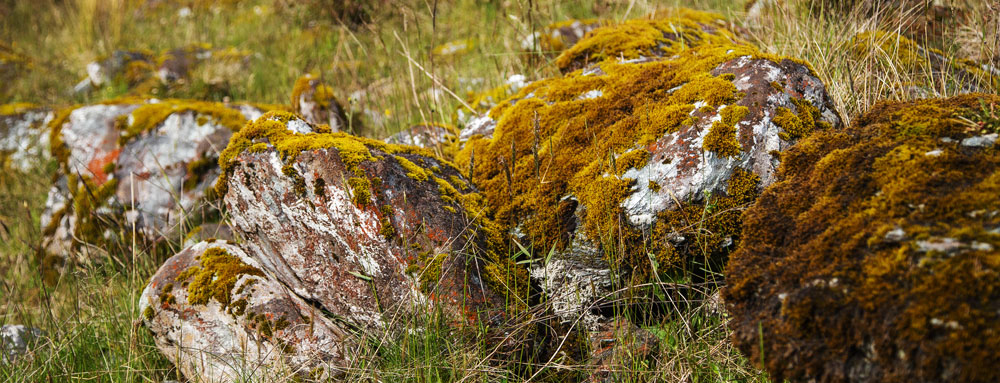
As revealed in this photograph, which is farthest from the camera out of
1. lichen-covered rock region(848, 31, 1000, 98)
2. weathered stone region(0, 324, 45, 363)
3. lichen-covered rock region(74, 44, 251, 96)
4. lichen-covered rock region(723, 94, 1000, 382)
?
lichen-covered rock region(74, 44, 251, 96)

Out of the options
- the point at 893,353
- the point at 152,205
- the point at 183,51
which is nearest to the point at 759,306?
the point at 893,353

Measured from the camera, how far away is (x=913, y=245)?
1.43m

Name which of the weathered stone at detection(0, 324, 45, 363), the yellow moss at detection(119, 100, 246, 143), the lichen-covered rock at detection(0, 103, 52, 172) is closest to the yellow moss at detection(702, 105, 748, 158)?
the yellow moss at detection(119, 100, 246, 143)

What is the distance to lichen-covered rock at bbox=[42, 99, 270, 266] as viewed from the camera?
4.05 meters

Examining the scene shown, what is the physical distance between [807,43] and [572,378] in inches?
97.8

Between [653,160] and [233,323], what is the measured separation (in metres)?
2.12

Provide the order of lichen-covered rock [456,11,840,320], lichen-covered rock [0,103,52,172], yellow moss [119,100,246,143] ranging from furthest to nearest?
lichen-covered rock [0,103,52,172], yellow moss [119,100,246,143], lichen-covered rock [456,11,840,320]

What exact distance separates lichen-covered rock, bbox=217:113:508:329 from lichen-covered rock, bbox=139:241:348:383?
119 mm

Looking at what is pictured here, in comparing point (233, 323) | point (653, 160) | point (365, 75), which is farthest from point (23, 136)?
point (653, 160)

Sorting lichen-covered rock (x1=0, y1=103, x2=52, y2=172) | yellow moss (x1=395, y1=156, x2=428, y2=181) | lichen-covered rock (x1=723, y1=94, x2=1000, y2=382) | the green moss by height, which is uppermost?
lichen-covered rock (x1=723, y1=94, x2=1000, y2=382)

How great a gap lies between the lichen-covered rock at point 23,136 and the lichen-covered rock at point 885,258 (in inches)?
267

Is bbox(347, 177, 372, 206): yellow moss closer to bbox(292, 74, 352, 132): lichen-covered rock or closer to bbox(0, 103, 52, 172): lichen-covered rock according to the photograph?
bbox(292, 74, 352, 132): lichen-covered rock

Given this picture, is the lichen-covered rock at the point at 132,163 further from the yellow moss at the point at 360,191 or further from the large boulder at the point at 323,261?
the yellow moss at the point at 360,191

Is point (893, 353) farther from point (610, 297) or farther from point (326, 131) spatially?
point (326, 131)
